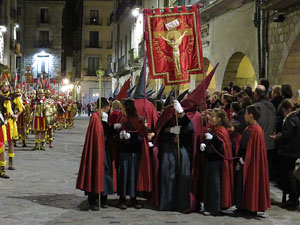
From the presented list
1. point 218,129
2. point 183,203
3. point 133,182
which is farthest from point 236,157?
point 133,182

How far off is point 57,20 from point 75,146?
5101 centimetres

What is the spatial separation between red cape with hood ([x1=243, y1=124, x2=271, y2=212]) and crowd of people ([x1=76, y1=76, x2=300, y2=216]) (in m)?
0.01

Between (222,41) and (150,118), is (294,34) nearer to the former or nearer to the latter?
(222,41)

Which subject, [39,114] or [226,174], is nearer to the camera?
[226,174]

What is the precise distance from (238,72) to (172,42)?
12584 millimetres

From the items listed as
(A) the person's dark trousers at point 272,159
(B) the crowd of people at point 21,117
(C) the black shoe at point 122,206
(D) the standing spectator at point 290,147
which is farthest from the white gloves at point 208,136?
(B) the crowd of people at point 21,117

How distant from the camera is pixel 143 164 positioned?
8562mm

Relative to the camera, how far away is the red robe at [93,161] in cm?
826

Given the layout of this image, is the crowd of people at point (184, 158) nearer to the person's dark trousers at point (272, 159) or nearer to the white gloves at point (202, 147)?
the white gloves at point (202, 147)

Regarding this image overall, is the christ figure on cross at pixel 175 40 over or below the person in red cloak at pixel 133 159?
A: over

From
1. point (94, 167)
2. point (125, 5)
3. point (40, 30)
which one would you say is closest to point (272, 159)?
point (94, 167)

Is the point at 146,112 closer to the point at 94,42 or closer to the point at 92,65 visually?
the point at 92,65

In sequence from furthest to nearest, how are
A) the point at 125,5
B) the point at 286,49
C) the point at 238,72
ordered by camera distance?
the point at 125,5, the point at 238,72, the point at 286,49

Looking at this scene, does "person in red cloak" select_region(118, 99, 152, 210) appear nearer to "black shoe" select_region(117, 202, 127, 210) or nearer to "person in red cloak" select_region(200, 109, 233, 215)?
"black shoe" select_region(117, 202, 127, 210)
